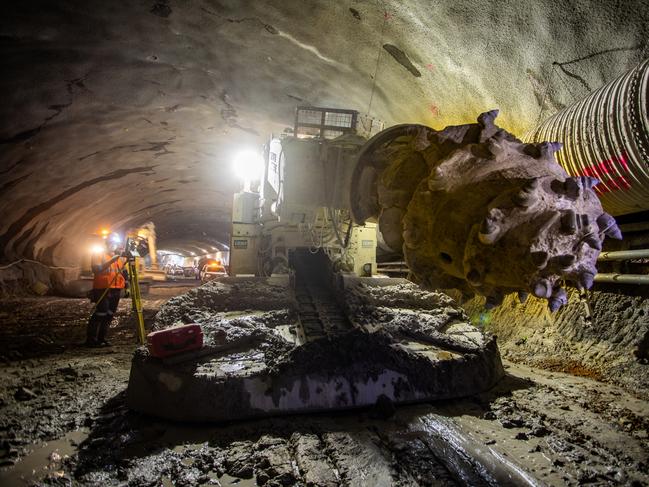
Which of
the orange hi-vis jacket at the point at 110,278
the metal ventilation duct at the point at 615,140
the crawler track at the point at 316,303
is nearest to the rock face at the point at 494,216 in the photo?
the metal ventilation duct at the point at 615,140

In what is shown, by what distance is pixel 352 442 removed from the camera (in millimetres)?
2580

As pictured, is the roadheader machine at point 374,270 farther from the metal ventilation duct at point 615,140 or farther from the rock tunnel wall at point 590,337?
the metal ventilation duct at point 615,140

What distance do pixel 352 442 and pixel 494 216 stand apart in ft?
6.54

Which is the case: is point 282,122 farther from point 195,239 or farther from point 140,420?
point 195,239

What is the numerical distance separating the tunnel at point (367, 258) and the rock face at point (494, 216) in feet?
0.03

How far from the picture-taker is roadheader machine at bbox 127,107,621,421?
4.62 ft

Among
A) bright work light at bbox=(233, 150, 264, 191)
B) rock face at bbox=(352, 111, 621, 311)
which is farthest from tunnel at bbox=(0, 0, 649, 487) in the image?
bright work light at bbox=(233, 150, 264, 191)

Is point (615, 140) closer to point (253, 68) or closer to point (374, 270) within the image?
point (374, 270)

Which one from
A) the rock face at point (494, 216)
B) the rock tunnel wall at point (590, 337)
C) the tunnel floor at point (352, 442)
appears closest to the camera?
the rock face at point (494, 216)

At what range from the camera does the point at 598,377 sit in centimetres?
373

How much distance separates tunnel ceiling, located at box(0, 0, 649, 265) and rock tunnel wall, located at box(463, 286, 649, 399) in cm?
229

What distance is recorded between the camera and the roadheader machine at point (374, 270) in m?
1.41

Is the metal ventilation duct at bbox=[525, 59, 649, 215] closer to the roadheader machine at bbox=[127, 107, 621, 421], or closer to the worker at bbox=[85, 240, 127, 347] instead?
the roadheader machine at bbox=[127, 107, 621, 421]

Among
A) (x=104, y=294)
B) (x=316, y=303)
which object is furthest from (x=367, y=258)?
(x=104, y=294)
